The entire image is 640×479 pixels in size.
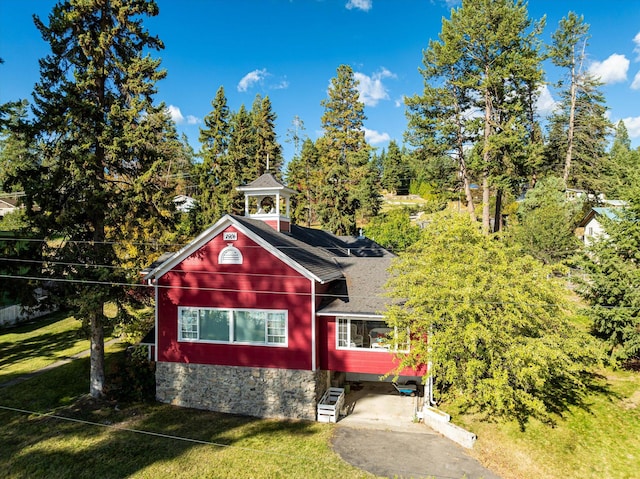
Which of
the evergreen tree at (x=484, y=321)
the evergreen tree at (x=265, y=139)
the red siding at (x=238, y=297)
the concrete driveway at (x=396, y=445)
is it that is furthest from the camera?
the evergreen tree at (x=265, y=139)

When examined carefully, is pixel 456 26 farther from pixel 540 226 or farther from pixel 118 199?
pixel 118 199

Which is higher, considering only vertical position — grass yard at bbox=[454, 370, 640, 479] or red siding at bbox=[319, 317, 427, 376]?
red siding at bbox=[319, 317, 427, 376]

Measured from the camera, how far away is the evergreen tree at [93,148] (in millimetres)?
15953

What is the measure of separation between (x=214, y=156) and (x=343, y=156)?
44.9ft

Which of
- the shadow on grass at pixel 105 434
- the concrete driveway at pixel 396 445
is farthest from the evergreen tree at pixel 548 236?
the shadow on grass at pixel 105 434

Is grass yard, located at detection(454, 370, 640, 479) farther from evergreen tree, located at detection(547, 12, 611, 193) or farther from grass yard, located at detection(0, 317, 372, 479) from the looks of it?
evergreen tree, located at detection(547, 12, 611, 193)

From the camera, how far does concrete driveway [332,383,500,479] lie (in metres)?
12.3

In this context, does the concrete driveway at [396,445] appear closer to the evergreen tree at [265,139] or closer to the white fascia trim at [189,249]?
the white fascia trim at [189,249]

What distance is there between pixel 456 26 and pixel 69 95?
93.0 feet

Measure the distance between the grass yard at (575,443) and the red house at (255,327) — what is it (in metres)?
3.62

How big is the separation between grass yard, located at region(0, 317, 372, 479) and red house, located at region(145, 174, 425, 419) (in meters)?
1.03

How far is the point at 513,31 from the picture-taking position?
96.3 ft

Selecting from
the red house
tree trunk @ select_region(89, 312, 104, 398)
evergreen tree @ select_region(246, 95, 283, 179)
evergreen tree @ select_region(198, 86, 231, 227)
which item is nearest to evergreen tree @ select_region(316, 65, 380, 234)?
evergreen tree @ select_region(246, 95, 283, 179)

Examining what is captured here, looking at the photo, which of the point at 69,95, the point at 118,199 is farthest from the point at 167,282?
the point at 69,95
